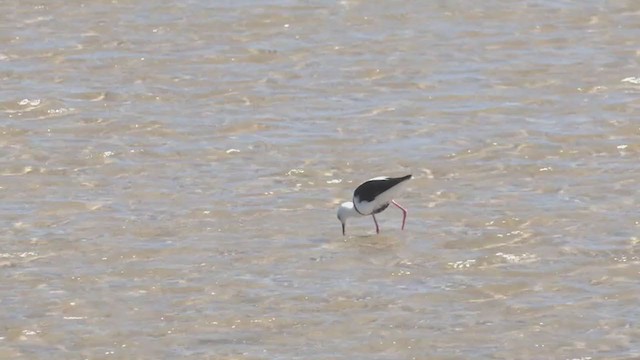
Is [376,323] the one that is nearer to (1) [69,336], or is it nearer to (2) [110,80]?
(1) [69,336]

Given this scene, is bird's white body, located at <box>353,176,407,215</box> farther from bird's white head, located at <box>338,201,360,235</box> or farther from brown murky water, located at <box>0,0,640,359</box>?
brown murky water, located at <box>0,0,640,359</box>

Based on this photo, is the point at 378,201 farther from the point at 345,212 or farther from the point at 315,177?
the point at 315,177

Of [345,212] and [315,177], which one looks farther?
[315,177]

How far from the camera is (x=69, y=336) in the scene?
491 inches

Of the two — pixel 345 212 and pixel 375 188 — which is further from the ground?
pixel 375 188

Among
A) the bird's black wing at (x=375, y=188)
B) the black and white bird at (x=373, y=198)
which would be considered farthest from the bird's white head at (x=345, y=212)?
the bird's black wing at (x=375, y=188)

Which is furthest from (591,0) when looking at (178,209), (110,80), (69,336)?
(69,336)

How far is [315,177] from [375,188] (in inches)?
53.8

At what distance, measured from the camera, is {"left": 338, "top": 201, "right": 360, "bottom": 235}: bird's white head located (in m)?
14.9

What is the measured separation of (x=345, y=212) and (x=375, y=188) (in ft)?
1.09

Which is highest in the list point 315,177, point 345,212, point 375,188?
point 375,188

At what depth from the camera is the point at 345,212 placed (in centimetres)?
1505

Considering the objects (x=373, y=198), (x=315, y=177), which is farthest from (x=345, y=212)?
(x=315, y=177)

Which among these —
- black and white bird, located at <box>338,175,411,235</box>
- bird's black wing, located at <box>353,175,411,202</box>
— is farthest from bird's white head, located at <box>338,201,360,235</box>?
bird's black wing, located at <box>353,175,411,202</box>
